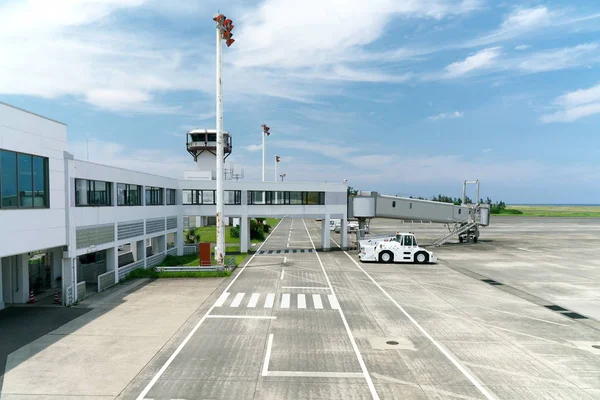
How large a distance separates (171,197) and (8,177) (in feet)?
79.1

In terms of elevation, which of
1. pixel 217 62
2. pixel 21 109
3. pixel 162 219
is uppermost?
pixel 217 62

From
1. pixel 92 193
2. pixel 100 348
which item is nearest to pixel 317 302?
pixel 100 348

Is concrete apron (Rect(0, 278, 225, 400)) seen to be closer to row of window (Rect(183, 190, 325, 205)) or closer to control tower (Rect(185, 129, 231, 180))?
row of window (Rect(183, 190, 325, 205))

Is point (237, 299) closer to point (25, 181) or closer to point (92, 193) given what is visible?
point (92, 193)

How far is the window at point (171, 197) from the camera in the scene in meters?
41.8

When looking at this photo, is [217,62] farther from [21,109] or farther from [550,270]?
[550,270]

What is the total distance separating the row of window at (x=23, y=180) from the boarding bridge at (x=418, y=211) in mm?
31581

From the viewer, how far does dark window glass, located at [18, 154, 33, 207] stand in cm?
1958

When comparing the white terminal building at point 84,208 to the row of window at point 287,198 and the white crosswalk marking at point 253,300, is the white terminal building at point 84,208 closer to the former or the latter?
the row of window at point 287,198

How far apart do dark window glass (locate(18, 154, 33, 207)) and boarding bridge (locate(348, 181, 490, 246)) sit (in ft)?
106

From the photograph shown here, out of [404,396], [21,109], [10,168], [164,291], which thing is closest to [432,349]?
[404,396]

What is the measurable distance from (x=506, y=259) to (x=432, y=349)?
102 feet

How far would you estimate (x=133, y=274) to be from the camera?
31.5 m

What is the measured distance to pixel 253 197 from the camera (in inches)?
1793
